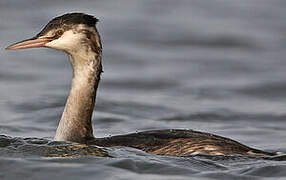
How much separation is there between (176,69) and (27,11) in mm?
5118

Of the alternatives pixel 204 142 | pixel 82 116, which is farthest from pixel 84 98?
pixel 204 142

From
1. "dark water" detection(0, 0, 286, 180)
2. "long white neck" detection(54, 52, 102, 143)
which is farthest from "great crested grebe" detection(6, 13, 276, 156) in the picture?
"dark water" detection(0, 0, 286, 180)

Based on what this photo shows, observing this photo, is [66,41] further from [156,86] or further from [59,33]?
[156,86]

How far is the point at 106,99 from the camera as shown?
17344 mm

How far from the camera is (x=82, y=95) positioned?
1260 centimetres

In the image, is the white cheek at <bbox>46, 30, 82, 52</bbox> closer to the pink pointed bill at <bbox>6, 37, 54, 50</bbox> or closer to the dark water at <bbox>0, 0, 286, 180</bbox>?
the pink pointed bill at <bbox>6, 37, 54, 50</bbox>

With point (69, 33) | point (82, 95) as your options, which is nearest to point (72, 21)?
point (69, 33)

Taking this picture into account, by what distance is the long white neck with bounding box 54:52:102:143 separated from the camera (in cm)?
1238

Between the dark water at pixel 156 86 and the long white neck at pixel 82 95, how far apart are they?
51 centimetres

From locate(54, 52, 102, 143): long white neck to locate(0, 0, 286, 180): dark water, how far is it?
20.1 inches

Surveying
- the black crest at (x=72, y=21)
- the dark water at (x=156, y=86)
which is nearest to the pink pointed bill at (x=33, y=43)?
the black crest at (x=72, y=21)

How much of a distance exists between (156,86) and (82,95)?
5.61 metres

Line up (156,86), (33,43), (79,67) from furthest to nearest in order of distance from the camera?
(156,86)
(79,67)
(33,43)

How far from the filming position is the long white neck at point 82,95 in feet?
40.6
